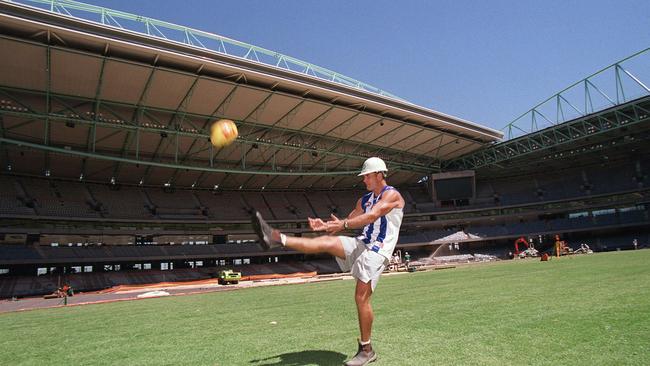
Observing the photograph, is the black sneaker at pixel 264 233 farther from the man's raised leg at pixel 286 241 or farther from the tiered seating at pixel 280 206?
the tiered seating at pixel 280 206

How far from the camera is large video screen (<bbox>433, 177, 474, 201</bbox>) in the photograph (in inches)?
2179

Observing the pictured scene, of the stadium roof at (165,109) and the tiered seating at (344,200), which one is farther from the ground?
the stadium roof at (165,109)

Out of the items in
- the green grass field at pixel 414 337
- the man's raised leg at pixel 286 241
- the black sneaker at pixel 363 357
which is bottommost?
the green grass field at pixel 414 337

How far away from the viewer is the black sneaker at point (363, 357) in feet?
13.3

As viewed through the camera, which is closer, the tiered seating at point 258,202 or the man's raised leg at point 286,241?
the man's raised leg at point 286,241

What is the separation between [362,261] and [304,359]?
1.27 meters

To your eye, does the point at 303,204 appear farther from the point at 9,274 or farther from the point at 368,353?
the point at 368,353

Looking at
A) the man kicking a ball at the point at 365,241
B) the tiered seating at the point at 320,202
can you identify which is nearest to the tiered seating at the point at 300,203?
the tiered seating at the point at 320,202

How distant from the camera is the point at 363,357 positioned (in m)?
4.18

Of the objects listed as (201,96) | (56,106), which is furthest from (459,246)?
(56,106)

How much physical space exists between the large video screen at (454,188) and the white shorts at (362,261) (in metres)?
53.4

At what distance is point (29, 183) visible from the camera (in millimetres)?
39156

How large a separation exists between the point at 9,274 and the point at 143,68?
24.2 metres

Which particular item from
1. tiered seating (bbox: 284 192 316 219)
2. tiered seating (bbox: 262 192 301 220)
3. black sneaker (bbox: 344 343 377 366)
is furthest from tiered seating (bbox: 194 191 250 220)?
black sneaker (bbox: 344 343 377 366)
